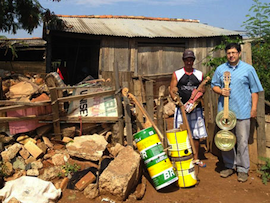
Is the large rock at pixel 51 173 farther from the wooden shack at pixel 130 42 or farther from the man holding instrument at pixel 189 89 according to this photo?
the wooden shack at pixel 130 42

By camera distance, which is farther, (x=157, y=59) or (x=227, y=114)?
(x=157, y=59)

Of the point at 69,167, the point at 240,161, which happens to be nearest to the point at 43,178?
the point at 69,167

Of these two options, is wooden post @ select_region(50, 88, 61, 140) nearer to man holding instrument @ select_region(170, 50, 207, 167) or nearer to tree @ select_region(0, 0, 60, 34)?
man holding instrument @ select_region(170, 50, 207, 167)

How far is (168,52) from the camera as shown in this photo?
11.5 metres

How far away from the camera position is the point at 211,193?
396 centimetres

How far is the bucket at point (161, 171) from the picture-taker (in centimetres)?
387

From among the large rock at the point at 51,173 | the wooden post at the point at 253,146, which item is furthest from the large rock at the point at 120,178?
the wooden post at the point at 253,146

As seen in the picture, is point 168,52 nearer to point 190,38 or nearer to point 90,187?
point 190,38

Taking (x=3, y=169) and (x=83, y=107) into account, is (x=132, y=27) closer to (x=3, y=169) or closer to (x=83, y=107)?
(x=83, y=107)

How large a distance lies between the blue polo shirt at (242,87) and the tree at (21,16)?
260 inches

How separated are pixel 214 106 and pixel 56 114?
3.21 meters

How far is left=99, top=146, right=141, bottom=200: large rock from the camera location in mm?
3617

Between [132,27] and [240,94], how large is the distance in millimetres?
8198

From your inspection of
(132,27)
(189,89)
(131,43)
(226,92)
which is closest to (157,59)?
(131,43)
